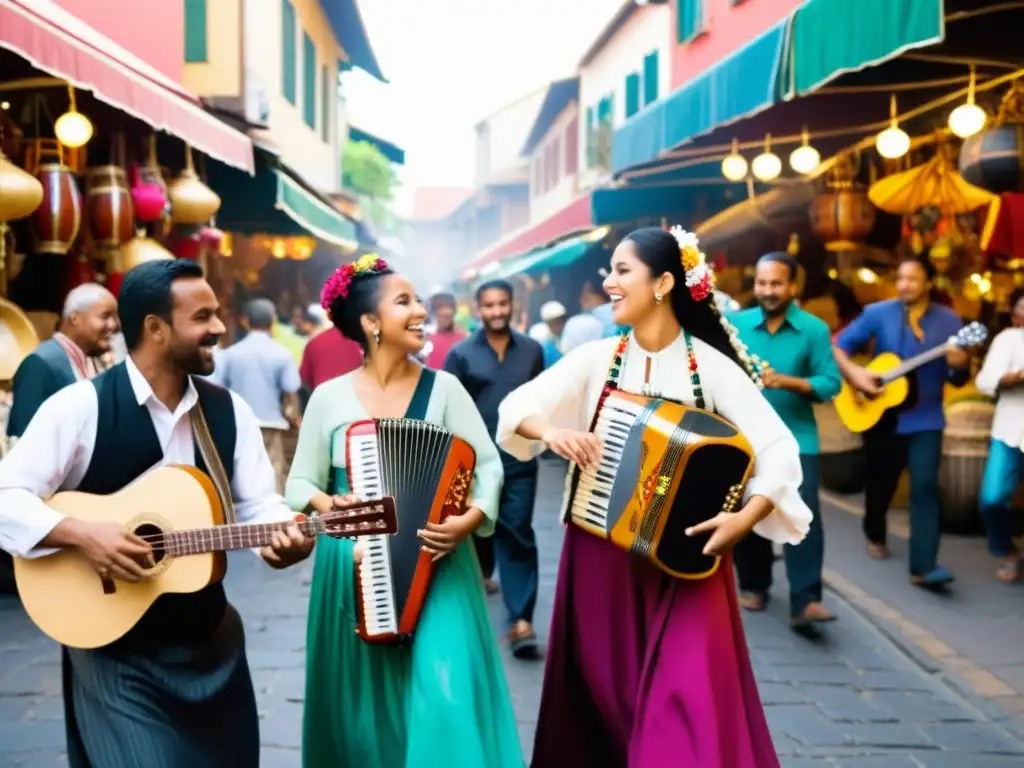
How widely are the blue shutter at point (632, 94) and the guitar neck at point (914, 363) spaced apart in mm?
15764

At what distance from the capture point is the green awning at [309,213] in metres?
10.8

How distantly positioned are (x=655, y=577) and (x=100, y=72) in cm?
443

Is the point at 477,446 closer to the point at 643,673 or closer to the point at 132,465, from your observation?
the point at 643,673

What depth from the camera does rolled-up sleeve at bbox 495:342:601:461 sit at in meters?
3.75

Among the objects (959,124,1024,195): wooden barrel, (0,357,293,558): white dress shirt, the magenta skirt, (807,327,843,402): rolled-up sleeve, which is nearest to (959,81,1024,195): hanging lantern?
(959,124,1024,195): wooden barrel

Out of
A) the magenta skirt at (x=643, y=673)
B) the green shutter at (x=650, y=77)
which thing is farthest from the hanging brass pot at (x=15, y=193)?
the green shutter at (x=650, y=77)

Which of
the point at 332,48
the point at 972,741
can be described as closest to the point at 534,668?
the point at 972,741

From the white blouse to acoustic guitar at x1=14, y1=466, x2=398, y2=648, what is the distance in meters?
1.17

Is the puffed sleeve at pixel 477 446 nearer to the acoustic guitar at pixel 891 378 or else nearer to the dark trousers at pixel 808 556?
the dark trousers at pixel 808 556

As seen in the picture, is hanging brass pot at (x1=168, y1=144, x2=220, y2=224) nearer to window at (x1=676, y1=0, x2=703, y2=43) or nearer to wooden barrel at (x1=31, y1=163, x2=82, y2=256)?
wooden barrel at (x1=31, y1=163, x2=82, y2=256)

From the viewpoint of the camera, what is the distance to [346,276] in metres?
3.89

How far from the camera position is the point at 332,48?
961 inches

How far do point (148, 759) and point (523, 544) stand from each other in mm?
3448

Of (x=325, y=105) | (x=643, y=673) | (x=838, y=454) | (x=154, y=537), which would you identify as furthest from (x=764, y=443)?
(x=325, y=105)
